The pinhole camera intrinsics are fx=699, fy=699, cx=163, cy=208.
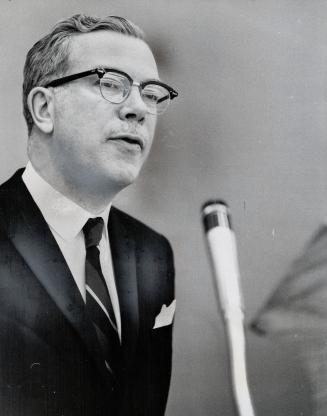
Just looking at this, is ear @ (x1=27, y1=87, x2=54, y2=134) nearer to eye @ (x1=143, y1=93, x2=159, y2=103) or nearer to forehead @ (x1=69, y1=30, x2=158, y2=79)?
forehead @ (x1=69, y1=30, x2=158, y2=79)

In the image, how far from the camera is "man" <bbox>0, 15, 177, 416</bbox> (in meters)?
2.35

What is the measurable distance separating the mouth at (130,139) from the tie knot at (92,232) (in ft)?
0.97

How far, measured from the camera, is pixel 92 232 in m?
2.45

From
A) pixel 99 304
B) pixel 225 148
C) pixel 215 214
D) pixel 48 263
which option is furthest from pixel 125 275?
pixel 225 148

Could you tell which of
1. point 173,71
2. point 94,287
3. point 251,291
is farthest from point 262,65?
point 94,287

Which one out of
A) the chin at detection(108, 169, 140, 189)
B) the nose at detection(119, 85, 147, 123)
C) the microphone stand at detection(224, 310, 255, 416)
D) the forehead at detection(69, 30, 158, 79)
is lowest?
the microphone stand at detection(224, 310, 255, 416)

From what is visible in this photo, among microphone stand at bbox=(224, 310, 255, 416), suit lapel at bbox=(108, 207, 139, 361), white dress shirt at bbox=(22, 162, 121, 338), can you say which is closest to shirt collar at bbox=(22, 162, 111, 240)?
white dress shirt at bbox=(22, 162, 121, 338)

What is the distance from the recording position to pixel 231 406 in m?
2.53

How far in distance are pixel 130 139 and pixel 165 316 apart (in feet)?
2.13

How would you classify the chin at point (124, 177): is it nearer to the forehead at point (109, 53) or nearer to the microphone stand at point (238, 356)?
the forehead at point (109, 53)

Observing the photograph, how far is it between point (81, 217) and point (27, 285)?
0.98ft

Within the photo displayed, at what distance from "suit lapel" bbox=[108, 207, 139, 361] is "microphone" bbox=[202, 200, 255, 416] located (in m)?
0.29

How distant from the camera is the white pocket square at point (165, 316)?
8.27 ft

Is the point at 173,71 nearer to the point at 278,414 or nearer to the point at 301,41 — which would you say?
the point at 301,41
